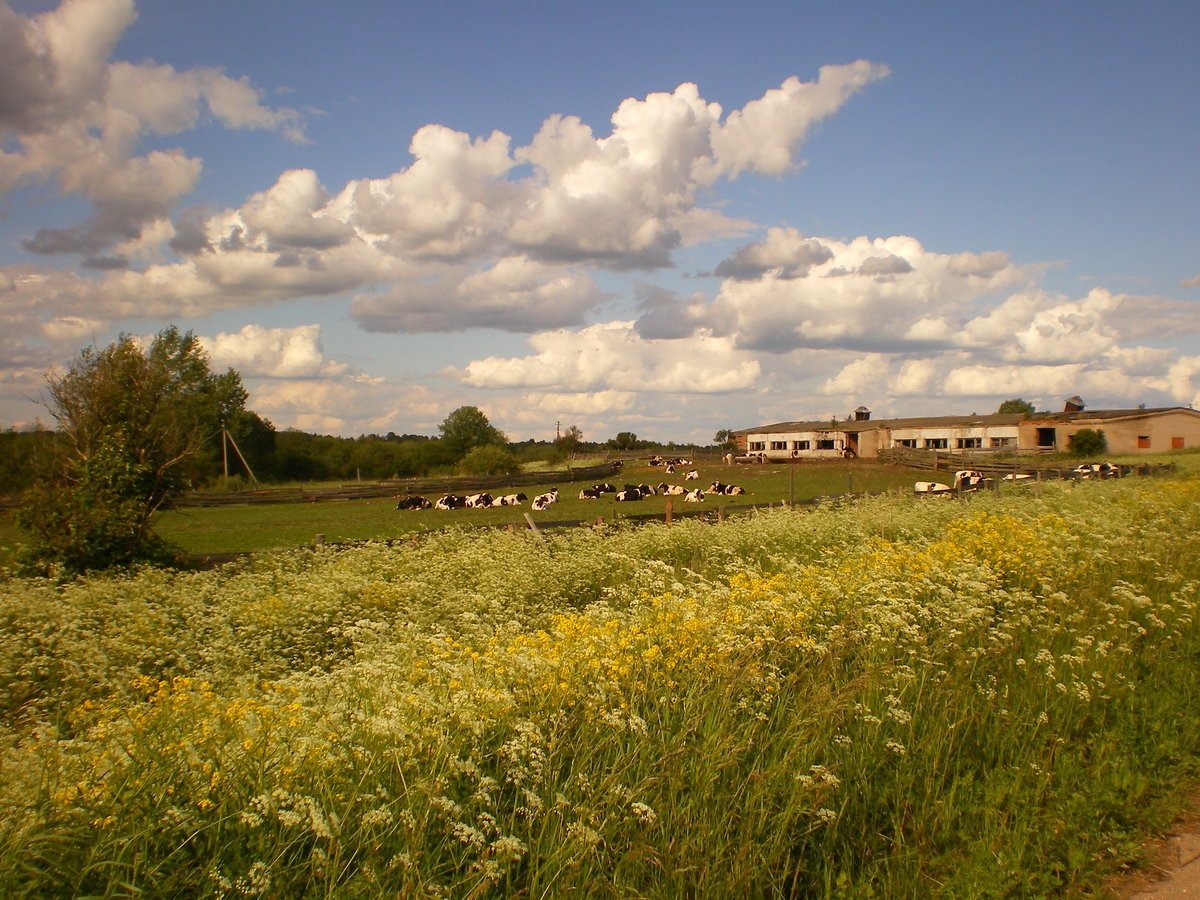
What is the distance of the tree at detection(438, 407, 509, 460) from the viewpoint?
87938 mm

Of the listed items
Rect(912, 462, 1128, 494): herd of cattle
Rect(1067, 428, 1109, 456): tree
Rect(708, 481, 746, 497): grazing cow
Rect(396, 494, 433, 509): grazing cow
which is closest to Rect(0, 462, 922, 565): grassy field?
Rect(708, 481, 746, 497): grazing cow

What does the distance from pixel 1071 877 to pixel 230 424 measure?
78140 millimetres

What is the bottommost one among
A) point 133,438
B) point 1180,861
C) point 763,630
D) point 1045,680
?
point 1180,861

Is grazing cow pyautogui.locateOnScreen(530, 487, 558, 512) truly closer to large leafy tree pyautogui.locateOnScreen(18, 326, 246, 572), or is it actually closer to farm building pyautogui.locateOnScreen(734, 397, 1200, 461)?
large leafy tree pyautogui.locateOnScreen(18, 326, 246, 572)

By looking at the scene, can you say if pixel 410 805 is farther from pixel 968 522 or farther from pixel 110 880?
pixel 968 522

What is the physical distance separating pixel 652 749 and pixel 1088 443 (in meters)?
63.0

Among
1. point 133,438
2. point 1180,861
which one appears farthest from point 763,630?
point 133,438

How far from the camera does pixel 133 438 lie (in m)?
17.7

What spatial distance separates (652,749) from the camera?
14.4ft

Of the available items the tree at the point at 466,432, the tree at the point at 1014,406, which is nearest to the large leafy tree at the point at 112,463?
the tree at the point at 466,432

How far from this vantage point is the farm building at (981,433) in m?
59.6

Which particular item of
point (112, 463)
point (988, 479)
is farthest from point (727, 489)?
point (112, 463)

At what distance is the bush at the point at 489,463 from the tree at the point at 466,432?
74.5ft

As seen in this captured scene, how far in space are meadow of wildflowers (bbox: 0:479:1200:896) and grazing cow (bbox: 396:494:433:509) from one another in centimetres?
2872
